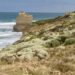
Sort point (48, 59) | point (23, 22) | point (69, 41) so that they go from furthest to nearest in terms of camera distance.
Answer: point (23, 22)
point (69, 41)
point (48, 59)

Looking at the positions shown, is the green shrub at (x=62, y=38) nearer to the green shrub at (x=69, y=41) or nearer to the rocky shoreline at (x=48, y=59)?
the rocky shoreline at (x=48, y=59)

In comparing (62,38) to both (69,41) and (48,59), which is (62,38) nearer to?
(69,41)

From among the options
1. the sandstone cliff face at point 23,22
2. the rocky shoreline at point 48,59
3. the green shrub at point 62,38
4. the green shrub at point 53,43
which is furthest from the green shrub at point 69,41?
the sandstone cliff face at point 23,22

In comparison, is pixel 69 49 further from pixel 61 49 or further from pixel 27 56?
pixel 27 56

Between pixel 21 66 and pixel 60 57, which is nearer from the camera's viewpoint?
pixel 21 66

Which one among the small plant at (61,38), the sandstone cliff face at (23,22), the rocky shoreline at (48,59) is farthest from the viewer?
the sandstone cliff face at (23,22)

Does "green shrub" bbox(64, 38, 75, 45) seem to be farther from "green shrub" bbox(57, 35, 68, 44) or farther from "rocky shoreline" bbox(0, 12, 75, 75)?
"green shrub" bbox(57, 35, 68, 44)

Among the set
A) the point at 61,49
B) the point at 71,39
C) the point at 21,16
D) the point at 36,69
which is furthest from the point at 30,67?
the point at 21,16

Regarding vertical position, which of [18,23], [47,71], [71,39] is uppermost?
[18,23]

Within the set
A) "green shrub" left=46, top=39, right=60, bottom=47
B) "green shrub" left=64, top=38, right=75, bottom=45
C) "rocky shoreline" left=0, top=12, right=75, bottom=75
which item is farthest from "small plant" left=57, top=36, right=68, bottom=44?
"green shrub" left=64, top=38, right=75, bottom=45

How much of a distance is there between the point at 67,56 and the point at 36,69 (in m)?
2.89

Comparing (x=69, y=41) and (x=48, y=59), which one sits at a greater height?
(x=69, y=41)

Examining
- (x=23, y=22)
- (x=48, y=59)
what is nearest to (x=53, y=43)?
(x=48, y=59)

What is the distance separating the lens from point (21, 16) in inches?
1796
